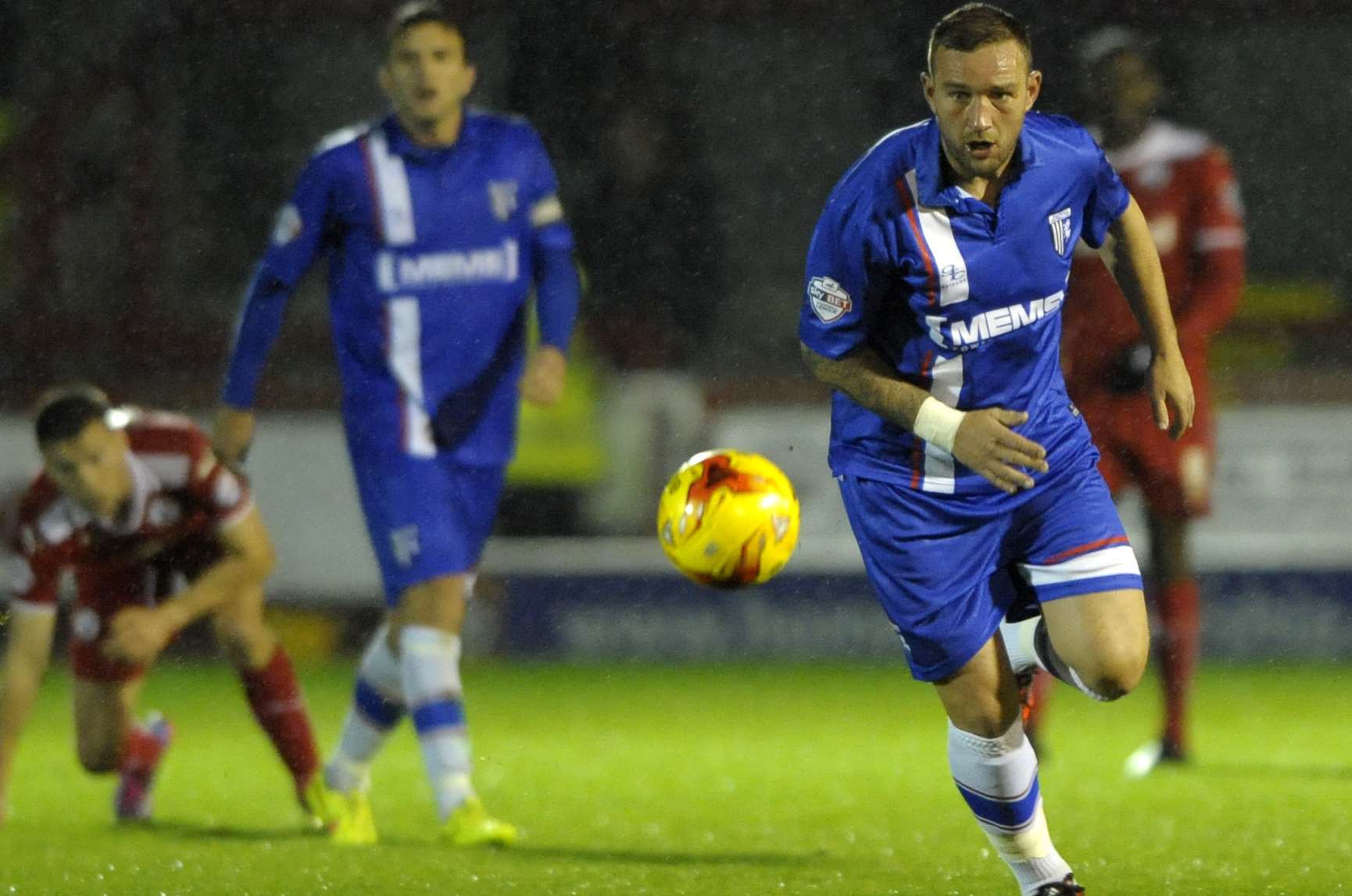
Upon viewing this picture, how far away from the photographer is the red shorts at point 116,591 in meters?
5.71

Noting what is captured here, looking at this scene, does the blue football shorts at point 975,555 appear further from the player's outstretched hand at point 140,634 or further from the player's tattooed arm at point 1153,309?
the player's outstretched hand at point 140,634

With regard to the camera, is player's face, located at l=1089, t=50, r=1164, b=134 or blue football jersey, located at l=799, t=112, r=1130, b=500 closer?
blue football jersey, located at l=799, t=112, r=1130, b=500

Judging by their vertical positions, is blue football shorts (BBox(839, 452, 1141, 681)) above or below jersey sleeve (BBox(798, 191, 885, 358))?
below

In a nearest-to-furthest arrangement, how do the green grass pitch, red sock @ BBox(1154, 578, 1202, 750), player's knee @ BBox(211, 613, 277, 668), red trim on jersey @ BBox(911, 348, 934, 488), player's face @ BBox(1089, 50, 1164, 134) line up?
red trim on jersey @ BBox(911, 348, 934, 488) → the green grass pitch → player's knee @ BBox(211, 613, 277, 668) → player's face @ BBox(1089, 50, 1164, 134) → red sock @ BBox(1154, 578, 1202, 750)

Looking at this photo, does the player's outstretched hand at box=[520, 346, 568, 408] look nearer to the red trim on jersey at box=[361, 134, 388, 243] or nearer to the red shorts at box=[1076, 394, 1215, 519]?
the red trim on jersey at box=[361, 134, 388, 243]

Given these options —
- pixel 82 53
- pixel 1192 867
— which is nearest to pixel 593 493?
pixel 82 53

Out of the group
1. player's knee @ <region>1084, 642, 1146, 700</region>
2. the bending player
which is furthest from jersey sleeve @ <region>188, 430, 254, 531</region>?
player's knee @ <region>1084, 642, 1146, 700</region>

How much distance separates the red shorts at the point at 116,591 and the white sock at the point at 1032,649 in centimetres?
252

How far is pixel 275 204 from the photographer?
1037 cm

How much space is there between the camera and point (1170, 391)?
397 centimetres

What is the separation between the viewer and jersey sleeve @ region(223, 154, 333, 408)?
5152 millimetres

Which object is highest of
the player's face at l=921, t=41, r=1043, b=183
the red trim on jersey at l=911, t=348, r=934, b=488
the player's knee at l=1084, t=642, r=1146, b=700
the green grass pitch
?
the player's face at l=921, t=41, r=1043, b=183

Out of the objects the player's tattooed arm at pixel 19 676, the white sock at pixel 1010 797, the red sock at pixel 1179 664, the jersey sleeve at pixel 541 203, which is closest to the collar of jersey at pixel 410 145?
the jersey sleeve at pixel 541 203

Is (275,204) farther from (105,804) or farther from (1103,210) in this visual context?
(1103,210)
